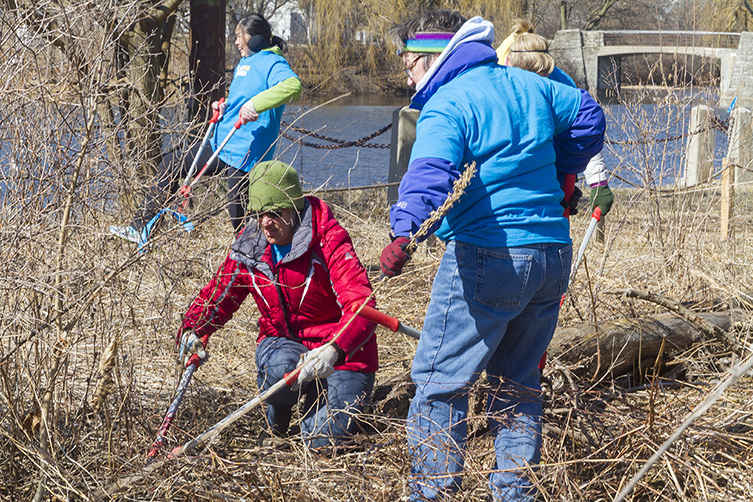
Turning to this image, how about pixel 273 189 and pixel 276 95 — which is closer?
pixel 273 189

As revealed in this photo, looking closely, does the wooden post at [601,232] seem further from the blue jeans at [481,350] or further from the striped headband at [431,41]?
the striped headband at [431,41]

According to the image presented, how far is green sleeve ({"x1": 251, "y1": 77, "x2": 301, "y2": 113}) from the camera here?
4414 millimetres

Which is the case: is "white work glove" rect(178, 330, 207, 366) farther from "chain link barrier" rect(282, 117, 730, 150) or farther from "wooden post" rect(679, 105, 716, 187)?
"wooden post" rect(679, 105, 716, 187)

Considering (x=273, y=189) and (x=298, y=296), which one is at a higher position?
(x=273, y=189)

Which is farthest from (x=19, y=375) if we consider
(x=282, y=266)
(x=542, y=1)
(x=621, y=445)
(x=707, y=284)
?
(x=542, y=1)

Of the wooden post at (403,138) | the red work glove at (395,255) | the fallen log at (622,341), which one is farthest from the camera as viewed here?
the wooden post at (403,138)

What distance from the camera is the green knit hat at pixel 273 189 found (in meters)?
2.71

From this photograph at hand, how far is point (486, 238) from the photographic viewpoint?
2.14m

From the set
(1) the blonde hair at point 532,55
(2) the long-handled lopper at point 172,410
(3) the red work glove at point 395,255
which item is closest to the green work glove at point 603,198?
(1) the blonde hair at point 532,55

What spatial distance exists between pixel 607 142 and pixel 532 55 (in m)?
1.78

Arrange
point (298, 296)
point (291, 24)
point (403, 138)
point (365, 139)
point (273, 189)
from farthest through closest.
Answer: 1. point (291, 24)
2. point (365, 139)
3. point (403, 138)
4. point (298, 296)
5. point (273, 189)

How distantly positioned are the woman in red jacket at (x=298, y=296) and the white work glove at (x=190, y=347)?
5cm

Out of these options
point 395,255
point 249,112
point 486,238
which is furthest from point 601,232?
point 395,255

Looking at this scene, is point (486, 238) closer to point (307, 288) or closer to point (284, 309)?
point (307, 288)
